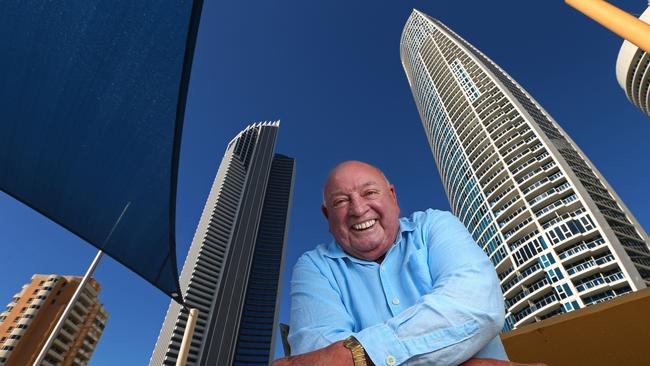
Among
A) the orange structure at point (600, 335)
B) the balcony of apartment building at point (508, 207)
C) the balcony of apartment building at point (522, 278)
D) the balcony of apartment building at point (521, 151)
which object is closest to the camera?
the orange structure at point (600, 335)

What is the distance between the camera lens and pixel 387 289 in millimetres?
1194

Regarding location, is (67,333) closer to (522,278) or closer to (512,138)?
(522,278)

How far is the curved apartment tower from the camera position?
115 ft

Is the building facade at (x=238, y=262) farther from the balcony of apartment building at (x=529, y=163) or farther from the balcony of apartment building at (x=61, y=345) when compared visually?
the balcony of apartment building at (x=529, y=163)

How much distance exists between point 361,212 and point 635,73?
218ft

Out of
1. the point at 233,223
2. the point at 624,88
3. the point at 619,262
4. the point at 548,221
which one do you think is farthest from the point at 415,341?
the point at 233,223

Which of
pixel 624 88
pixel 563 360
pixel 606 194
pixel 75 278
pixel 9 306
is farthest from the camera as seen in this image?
pixel 75 278

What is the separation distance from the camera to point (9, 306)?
5681 centimetres

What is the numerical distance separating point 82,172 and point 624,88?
73.2 meters

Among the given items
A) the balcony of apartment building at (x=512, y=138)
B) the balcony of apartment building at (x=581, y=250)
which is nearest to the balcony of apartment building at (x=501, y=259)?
the balcony of apartment building at (x=581, y=250)

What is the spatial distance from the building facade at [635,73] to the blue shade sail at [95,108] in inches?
2410

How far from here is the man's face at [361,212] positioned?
1.33m

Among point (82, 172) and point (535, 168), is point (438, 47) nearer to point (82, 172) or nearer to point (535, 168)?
point (535, 168)

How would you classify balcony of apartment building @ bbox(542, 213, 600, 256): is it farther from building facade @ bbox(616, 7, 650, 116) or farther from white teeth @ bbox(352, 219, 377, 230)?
white teeth @ bbox(352, 219, 377, 230)
